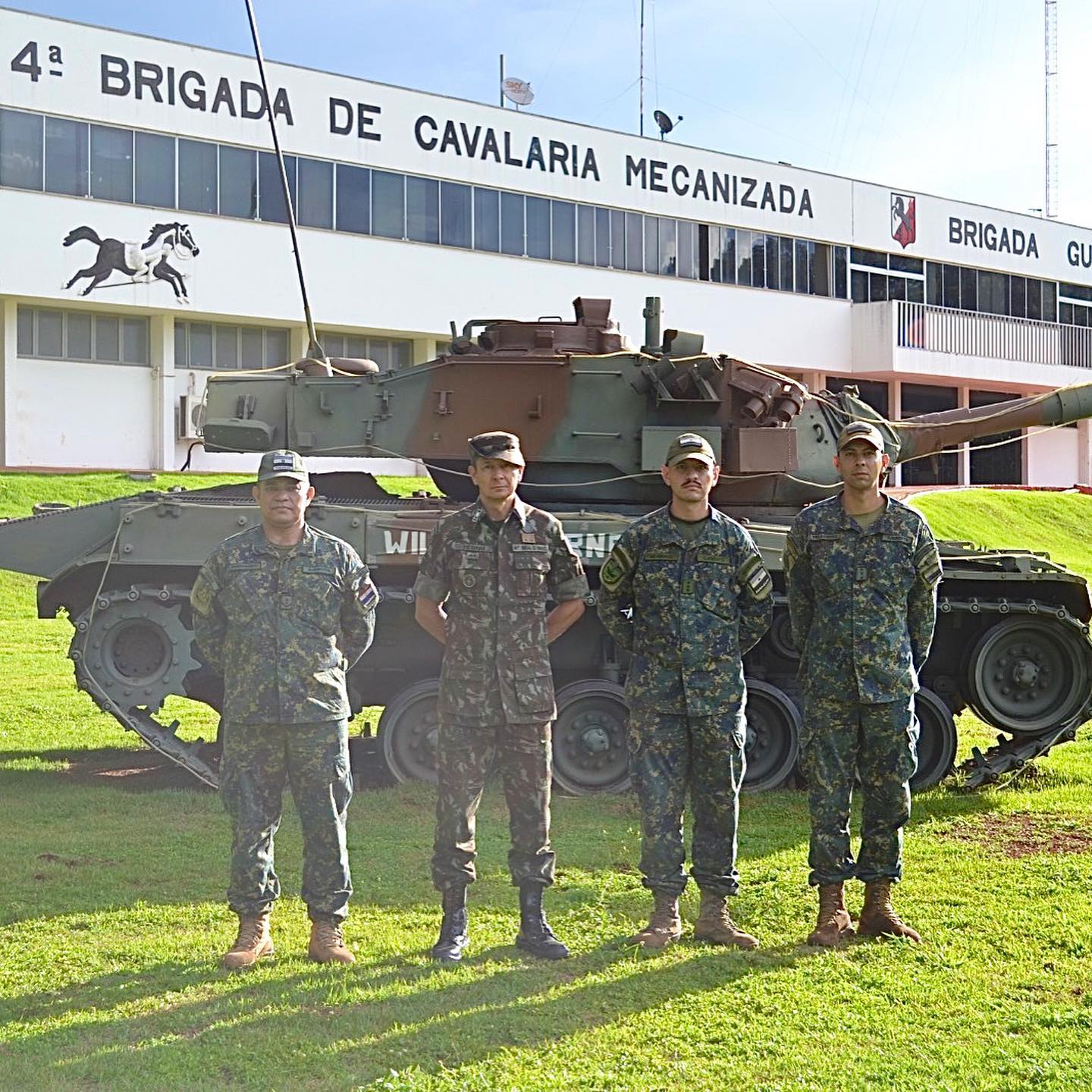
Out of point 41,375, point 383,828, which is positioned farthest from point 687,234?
point 383,828

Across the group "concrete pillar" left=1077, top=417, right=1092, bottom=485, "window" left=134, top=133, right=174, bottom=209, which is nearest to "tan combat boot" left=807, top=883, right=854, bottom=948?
"window" left=134, top=133, right=174, bottom=209

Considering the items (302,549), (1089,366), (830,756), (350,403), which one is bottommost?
(830,756)

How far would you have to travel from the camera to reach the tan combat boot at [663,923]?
6.24 metres

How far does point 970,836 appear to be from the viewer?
836 centimetres

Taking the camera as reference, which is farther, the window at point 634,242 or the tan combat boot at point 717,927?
the window at point 634,242

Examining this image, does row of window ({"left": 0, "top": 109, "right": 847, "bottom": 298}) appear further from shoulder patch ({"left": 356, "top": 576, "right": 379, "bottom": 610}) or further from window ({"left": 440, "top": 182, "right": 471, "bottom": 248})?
shoulder patch ({"left": 356, "top": 576, "right": 379, "bottom": 610})

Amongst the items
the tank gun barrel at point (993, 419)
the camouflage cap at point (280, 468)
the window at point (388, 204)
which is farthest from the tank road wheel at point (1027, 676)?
the window at point (388, 204)

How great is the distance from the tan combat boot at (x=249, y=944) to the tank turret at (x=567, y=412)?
4432mm

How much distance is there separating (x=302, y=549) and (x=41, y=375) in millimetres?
22286

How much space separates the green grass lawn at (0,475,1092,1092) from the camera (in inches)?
194

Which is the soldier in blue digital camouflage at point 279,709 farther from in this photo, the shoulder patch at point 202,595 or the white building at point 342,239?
the white building at point 342,239

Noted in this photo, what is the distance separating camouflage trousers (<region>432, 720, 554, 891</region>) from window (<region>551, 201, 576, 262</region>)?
26.4 m

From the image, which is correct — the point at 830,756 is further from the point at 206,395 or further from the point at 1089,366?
the point at 1089,366

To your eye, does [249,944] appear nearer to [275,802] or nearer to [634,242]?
[275,802]
